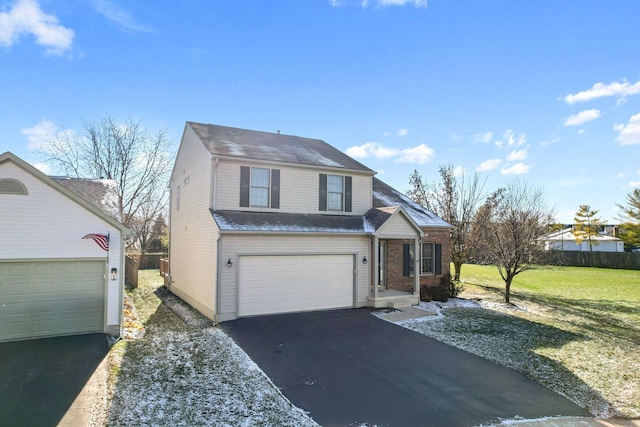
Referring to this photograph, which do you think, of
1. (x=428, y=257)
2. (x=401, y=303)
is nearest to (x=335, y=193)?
(x=401, y=303)

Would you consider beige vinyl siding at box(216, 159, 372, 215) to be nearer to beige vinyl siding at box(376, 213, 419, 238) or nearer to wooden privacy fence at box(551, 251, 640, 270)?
beige vinyl siding at box(376, 213, 419, 238)

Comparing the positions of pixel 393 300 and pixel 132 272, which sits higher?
pixel 132 272

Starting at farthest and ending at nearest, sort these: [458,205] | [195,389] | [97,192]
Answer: [458,205], [97,192], [195,389]

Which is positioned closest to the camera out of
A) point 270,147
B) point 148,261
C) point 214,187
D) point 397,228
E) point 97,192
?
point 97,192

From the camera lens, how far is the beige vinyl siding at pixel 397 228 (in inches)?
549

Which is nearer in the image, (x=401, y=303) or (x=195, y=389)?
(x=195, y=389)

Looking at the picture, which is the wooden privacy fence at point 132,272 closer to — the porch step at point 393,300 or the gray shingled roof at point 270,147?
the gray shingled roof at point 270,147

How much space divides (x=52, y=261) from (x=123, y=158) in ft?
74.9

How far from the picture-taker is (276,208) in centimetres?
1343

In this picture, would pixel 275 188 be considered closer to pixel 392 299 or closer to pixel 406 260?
pixel 392 299

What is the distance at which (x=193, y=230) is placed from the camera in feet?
47.3

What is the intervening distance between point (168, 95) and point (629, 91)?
20.6m

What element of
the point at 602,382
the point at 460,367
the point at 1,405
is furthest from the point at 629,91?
the point at 1,405

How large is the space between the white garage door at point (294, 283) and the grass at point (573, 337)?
4.32 meters
